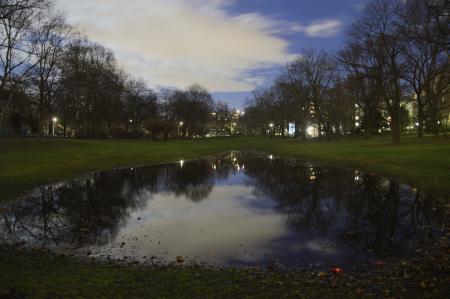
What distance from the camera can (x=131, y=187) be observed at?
832 inches

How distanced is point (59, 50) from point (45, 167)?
27.2m

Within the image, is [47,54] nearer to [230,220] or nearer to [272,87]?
[230,220]

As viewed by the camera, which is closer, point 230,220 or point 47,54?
point 230,220

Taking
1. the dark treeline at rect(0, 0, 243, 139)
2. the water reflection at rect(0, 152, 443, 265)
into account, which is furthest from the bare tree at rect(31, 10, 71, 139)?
the water reflection at rect(0, 152, 443, 265)

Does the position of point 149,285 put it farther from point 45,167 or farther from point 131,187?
point 45,167

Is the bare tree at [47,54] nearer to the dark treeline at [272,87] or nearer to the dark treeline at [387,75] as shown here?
the dark treeline at [272,87]

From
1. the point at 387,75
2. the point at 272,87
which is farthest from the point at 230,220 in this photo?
the point at 272,87

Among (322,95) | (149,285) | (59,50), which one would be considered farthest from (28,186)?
(322,95)

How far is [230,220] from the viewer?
13.5 m

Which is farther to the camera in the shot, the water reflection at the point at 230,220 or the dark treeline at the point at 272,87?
the dark treeline at the point at 272,87

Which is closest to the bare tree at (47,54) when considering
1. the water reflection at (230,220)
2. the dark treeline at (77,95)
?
the dark treeline at (77,95)

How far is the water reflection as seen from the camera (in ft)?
32.5

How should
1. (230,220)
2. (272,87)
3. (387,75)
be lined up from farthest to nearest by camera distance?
1. (272,87)
2. (387,75)
3. (230,220)

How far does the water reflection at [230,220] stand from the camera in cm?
991
